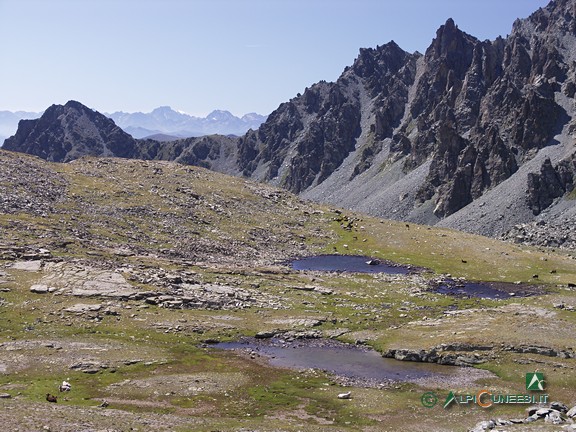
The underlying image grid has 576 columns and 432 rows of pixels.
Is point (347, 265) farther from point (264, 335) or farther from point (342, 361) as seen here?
point (342, 361)

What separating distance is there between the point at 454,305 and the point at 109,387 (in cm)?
5825

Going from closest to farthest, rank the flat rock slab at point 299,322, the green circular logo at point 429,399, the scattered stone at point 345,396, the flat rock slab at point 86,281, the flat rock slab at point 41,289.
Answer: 1. the green circular logo at point 429,399
2. the scattered stone at point 345,396
3. the flat rock slab at point 299,322
4. the flat rock slab at point 41,289
5. the flat rock slab at point 86,281

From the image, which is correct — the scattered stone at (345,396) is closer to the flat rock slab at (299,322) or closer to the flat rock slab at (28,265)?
the flat rock slab at (299,322)

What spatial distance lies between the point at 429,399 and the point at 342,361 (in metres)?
14.3

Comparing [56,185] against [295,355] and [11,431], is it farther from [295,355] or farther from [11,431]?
[11,431]

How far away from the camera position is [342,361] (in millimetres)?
59438

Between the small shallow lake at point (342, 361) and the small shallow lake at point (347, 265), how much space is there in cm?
4613

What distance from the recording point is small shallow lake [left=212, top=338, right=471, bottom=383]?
54.7 metres

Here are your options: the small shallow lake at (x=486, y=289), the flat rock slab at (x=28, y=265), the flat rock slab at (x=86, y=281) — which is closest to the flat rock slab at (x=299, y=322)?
the flat rock slab at (x=86, y=281)

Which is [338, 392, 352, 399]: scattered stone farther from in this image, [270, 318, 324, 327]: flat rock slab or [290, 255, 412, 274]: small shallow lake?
[290, 255, 412, 274]: small shallow lake

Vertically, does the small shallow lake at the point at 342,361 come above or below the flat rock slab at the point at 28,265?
below

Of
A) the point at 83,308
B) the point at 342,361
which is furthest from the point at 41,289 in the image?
the point at 342,361

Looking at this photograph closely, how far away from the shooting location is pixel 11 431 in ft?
105

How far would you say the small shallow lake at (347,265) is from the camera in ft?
368
